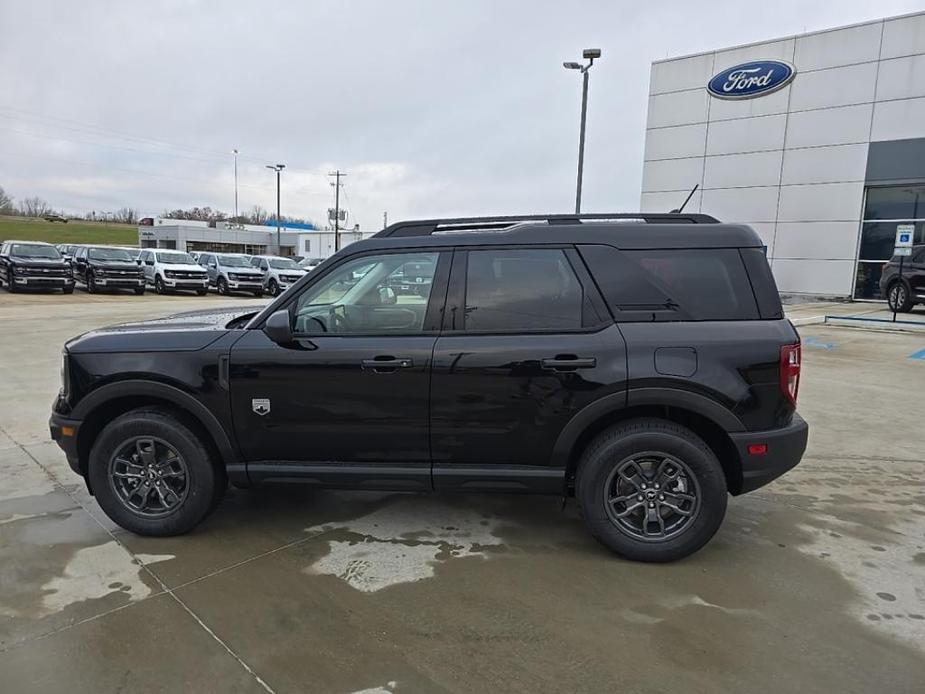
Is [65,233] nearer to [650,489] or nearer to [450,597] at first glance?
[450,597]

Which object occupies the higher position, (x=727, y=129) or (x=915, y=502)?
(x=727, y=129)

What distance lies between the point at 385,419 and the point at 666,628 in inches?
68.7

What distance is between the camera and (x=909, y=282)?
16.7 metres

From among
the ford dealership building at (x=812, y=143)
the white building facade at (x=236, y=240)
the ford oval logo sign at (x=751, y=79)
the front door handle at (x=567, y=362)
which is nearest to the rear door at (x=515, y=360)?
the front door handle at (x=567, y=362)

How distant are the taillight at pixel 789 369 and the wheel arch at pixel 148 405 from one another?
3040mm

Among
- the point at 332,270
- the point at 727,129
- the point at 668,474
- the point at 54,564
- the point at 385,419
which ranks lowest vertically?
the point at 54,564

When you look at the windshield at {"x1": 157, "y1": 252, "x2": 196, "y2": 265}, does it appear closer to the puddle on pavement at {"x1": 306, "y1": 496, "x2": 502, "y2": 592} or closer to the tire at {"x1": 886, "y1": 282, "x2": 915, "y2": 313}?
the puddle on pavement at {"x1": 306, "y1": 496, "x2": 502, "y2": 592}

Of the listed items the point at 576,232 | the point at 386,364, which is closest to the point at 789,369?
the point at 576,232

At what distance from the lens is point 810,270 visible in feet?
76.0

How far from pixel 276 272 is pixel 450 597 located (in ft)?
81.8

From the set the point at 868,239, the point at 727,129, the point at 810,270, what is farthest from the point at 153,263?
the point at 868,239

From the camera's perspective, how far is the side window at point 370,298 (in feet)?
11.6

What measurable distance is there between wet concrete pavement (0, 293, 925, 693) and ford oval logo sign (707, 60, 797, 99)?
23321mm

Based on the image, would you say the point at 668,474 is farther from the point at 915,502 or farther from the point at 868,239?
the point at 868,239
